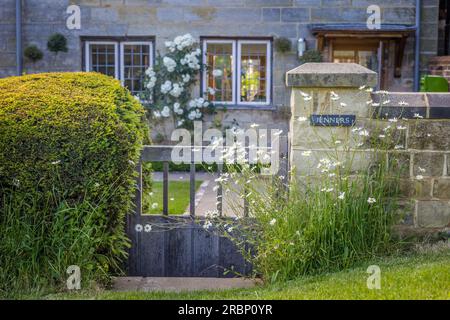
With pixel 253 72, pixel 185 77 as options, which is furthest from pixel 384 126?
pixel 253 72

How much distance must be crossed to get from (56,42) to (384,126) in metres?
8.77

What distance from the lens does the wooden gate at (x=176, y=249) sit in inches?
224

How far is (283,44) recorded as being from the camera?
12.6 metres

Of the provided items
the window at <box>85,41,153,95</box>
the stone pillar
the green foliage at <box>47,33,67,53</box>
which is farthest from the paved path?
the green foliage at <box>47,33,67,53</box>

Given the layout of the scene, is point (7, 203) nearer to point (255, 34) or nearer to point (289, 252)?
point (289, 252)

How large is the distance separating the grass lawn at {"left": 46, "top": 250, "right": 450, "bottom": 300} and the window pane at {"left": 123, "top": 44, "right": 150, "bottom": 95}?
882 cm

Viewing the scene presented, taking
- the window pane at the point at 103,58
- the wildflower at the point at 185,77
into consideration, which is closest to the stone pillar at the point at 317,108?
the wildflower at the point at 185,77

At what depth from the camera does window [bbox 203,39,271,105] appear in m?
12.9

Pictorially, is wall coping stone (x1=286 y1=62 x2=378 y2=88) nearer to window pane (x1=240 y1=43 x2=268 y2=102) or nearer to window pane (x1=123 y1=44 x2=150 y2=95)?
window pane (x1=240 y1=43 x2=268 y2=102)

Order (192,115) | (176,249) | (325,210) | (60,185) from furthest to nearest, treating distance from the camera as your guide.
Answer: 1. (192,115)
2. (176,249)
3. (60,185)
4. (325,210)

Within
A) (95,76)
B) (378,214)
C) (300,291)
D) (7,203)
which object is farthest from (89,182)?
(378,214)

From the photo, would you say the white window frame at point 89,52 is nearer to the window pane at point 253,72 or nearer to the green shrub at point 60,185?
the window pane at point 253,72

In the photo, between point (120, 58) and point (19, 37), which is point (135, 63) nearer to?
point (120, 58)

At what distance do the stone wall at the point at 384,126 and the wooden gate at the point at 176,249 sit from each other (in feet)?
1.12
